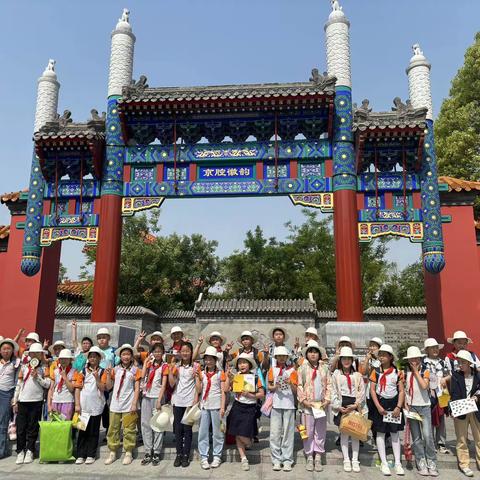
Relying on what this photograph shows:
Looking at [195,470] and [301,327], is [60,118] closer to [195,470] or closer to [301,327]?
[195,470]

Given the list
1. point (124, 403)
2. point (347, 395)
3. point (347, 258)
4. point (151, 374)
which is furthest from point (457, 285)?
point (124, 403)

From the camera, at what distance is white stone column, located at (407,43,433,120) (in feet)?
35.0

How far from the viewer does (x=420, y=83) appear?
1077 cm

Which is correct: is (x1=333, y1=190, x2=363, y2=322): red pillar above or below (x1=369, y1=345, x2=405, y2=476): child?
above

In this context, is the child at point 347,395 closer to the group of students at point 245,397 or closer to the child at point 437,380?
the group of students at point 245,397

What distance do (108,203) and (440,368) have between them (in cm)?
754

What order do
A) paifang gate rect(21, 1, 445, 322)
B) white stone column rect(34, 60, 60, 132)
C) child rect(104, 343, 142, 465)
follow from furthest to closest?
white stone column rect(34, 60, 60, 132)
paifang gate rect(21, 1, 445, 322)
child rect(104, 343, 142, 465)

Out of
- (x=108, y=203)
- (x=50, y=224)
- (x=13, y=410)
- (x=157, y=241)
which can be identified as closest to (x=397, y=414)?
(x=13, y=410)

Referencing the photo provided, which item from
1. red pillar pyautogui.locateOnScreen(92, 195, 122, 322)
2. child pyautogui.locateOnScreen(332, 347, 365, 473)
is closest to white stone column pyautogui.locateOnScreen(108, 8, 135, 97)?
red pillar pyautogui.locateOnScreen(92, 195, 122, 322)

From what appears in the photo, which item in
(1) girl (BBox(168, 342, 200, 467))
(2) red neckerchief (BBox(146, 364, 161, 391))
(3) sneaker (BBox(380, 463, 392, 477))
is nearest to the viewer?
(3) sneaker (BBox(380, 463, 392, 477))

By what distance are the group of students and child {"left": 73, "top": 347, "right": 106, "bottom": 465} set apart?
0.04ft

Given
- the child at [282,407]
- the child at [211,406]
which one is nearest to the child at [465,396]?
the child at [282,407]

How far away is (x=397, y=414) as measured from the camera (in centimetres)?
571

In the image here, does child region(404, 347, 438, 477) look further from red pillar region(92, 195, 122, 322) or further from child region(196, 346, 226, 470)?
red pillar region(92, 195, 122, 322)
